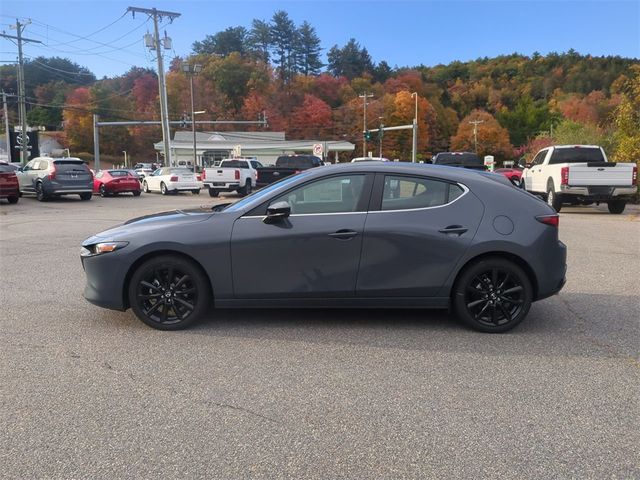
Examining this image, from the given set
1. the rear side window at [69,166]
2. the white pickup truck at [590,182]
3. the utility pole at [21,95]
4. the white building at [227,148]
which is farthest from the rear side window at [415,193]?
the white building at [227,148]

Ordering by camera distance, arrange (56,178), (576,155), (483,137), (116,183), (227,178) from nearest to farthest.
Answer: (576,155) < (56,178) < (227,178) < (116,183) < (483,137)

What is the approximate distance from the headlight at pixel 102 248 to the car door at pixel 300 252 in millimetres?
1057

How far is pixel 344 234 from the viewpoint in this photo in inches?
202

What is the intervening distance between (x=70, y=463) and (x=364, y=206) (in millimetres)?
3230

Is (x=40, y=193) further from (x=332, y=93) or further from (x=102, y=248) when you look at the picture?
(x=332, y=93)

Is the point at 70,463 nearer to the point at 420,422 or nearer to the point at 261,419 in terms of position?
the point at 261,419

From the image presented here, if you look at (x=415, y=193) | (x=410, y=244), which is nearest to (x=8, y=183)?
(x=415, y=193)

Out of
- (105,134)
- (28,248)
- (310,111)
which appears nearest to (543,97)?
(310,111)

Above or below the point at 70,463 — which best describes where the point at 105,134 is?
above

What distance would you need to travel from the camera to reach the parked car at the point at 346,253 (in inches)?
203

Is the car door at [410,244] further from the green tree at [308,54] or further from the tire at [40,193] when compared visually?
the green tree at [308,54]

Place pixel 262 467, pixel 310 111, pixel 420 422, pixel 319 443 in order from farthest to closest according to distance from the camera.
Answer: pixel 310 111, pixel 420 422, pixel 319 443, pixel 262 467

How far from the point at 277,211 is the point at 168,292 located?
1274 mm

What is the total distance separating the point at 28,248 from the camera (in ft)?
34.3
